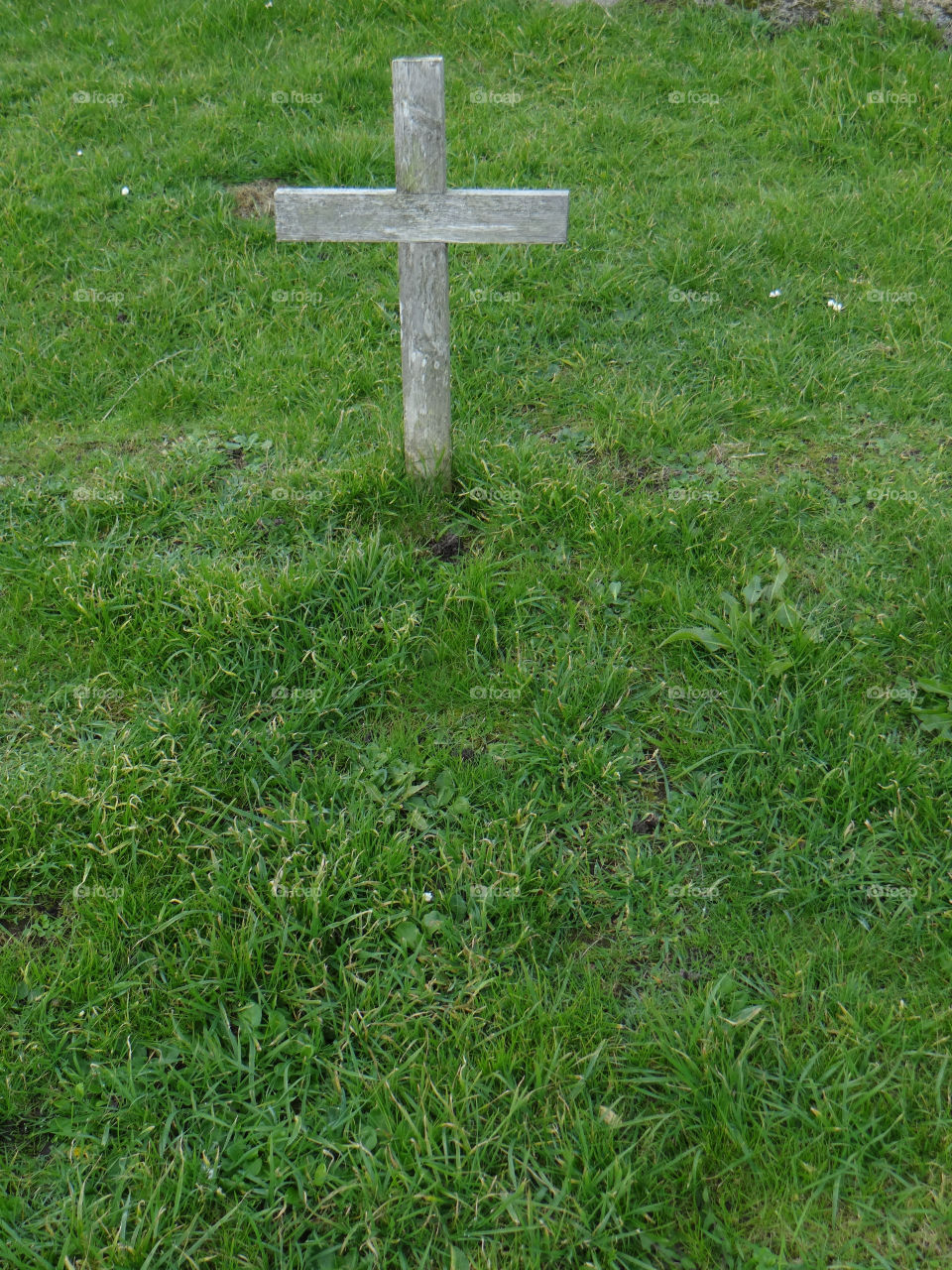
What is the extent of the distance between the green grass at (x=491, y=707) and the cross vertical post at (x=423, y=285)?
0.59 feet

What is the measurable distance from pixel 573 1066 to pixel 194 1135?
102 cm

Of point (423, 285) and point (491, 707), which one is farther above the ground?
point (423, 285)

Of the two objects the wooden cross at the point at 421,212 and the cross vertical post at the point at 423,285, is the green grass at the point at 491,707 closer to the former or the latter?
the cross vertical post at the point at 423,285

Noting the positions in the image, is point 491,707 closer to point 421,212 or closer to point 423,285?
point 423,285

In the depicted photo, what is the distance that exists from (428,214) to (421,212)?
0.10 ft

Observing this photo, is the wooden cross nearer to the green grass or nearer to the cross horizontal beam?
the cross horizontal beam

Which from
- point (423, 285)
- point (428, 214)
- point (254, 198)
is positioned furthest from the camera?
point (254, 198)

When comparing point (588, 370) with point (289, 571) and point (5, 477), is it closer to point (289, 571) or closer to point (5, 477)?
point (289, 571)

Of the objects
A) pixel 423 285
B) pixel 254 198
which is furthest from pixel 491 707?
pixel 254 198

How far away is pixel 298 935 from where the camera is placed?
9.67ft

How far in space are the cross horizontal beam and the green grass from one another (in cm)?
96

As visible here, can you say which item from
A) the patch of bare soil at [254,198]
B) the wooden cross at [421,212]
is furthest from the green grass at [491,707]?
the wooden cross at [421,212]

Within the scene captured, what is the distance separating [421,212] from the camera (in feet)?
12.6

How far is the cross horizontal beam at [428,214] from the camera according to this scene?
12.6 ft
